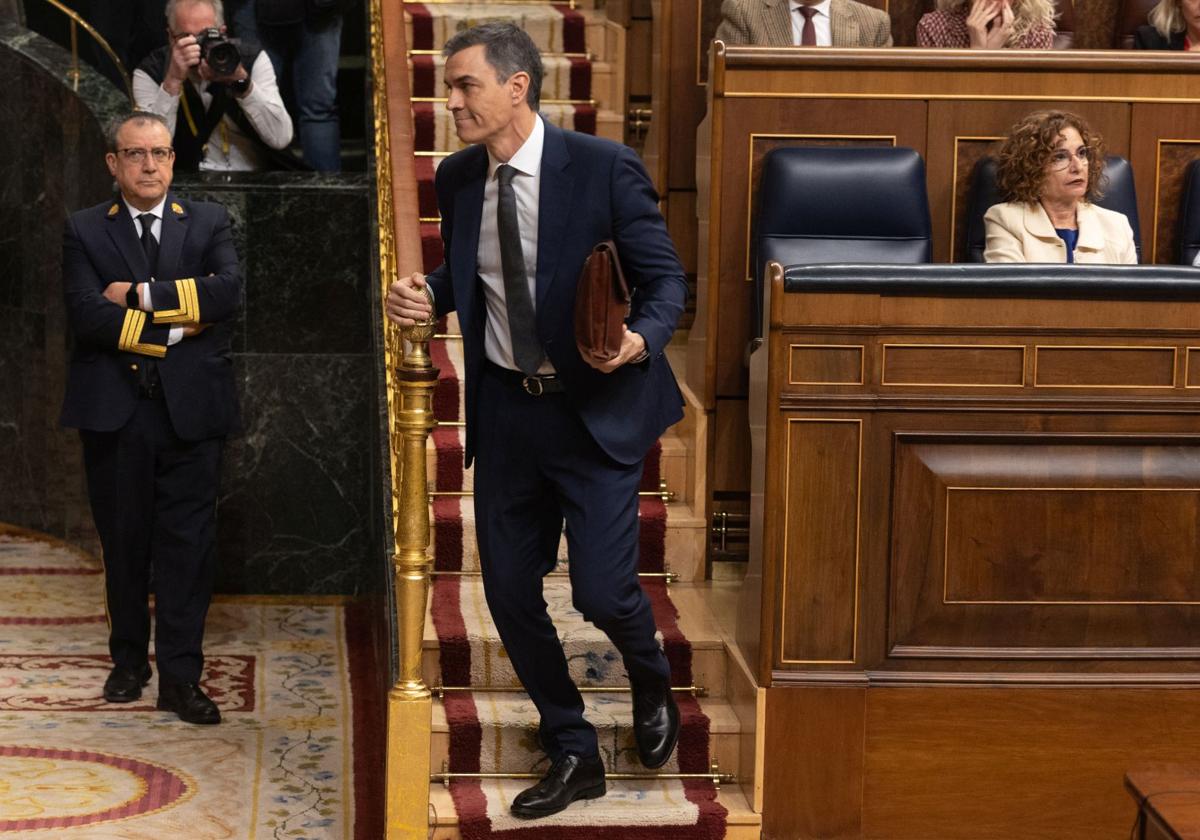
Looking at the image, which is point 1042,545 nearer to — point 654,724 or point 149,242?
point 654,724

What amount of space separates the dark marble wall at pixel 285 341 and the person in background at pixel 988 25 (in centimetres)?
171

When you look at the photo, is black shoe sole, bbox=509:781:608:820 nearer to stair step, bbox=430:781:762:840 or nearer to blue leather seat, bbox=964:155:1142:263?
stair step, bbox=430:781:762:840

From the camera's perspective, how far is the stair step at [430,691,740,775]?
364 centimetres

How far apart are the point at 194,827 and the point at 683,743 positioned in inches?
41.4

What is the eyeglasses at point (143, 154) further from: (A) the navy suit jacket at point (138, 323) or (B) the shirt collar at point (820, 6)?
(B) the shirt collar at point (820, 6)

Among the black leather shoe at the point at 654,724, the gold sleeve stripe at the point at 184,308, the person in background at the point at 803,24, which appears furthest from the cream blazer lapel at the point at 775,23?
the black leather shoe at the point at 654,724

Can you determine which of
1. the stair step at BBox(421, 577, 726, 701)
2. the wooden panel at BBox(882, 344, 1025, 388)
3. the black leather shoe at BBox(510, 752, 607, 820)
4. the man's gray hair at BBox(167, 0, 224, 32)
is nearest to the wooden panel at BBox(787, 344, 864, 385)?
the wooden panel at BBox(882, 344, 1025, 388)

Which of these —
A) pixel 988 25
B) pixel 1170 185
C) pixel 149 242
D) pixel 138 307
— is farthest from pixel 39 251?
pixel 1170 185

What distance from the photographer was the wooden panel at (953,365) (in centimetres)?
347

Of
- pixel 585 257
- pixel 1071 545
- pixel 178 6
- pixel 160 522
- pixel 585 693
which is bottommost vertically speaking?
pixel 585 693

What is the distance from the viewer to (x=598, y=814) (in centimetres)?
347

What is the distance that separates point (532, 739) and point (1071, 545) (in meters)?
1.12

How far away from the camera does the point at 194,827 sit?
152 inches

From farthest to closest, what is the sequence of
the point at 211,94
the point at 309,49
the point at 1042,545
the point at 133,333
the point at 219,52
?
the point at 309,49 < the point at 211,94 < the point at 219,52 < the point at 133,333 < the point at 1042,545
